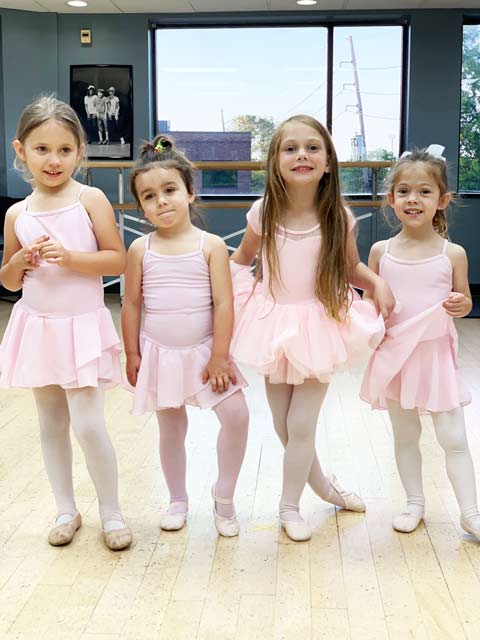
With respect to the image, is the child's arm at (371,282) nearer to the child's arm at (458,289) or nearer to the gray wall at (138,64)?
the child's arm at (458,289)

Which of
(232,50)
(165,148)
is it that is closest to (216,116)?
(232,50)

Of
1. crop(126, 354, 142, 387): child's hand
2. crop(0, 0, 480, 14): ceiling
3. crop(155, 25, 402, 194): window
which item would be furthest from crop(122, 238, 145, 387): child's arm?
crop(155, 25, 402, 194): window

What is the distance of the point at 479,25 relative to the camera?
6.66 metres

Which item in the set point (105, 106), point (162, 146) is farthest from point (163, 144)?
point (105, 106)

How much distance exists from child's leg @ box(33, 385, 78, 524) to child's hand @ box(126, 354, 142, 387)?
0.17 m

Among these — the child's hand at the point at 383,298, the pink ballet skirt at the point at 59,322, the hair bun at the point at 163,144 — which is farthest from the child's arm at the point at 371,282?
the pink ballet skirt at the point at 59,322

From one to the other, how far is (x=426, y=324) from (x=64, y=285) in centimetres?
88

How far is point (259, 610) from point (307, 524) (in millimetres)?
454

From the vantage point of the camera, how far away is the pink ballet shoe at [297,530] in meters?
1.89

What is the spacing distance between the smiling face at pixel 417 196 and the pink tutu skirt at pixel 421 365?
0.74 ft

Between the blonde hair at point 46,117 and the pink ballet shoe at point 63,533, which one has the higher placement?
the blonde hair at point 46,117

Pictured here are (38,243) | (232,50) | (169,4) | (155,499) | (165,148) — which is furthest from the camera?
(232,50)

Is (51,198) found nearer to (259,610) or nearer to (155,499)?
(155,499)

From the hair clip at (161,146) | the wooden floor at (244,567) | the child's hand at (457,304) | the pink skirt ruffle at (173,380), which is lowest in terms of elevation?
the wooden floor at (244,567)
